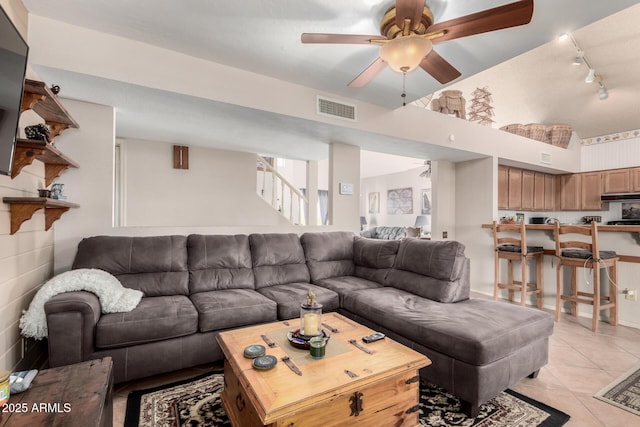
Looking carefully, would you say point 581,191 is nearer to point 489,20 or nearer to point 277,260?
point 489,20

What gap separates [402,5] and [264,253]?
242 centimetres

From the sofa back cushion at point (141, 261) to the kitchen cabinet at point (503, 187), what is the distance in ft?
17.0

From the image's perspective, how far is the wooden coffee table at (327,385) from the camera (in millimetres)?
1218

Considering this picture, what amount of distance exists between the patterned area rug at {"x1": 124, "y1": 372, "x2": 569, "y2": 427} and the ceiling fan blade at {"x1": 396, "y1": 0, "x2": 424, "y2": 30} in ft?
7.47

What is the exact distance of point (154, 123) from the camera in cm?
351

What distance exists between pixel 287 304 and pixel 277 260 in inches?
30.0

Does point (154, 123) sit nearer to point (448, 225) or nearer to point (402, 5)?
point (402, 5)

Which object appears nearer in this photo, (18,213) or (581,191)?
(18,213)

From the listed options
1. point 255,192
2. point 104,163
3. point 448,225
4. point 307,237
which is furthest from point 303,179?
point 104,163

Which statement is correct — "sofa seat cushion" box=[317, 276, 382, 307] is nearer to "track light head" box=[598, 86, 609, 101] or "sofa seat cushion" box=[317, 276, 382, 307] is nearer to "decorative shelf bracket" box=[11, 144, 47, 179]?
Result: "decorative shelf bracket" box=[11, 144, 47, 179]

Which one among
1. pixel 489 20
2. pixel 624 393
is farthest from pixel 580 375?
pixel 489 20

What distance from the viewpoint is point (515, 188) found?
5637 millimetres

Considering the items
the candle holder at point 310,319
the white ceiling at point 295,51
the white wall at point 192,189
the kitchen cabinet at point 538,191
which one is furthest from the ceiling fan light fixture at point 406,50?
the kitchen cabinet at point 538,191

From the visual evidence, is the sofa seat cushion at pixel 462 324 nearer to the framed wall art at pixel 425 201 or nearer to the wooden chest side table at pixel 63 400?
the wooden chest side table at pixel 63 400
